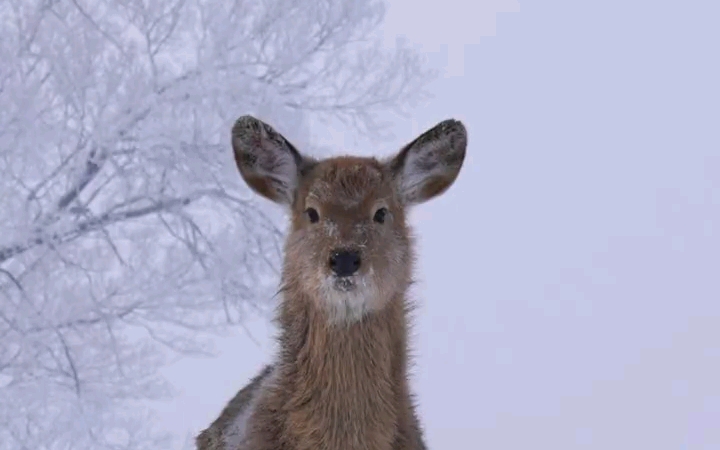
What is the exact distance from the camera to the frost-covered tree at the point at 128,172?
34.0 ft

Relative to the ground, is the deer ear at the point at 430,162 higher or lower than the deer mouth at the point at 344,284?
higher

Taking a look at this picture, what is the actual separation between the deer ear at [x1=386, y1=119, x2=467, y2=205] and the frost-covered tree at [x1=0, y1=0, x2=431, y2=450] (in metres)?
5.65

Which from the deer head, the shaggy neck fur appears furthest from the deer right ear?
the shaggy neck fur

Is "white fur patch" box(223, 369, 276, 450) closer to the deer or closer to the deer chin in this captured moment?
the deer

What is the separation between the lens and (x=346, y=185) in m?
4.60

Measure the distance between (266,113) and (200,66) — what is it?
554 mm

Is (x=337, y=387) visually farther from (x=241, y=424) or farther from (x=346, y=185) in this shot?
(x=346, y=185)

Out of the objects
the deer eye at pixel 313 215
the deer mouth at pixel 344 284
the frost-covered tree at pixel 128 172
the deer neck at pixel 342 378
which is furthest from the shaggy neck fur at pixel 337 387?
the frost-covered tree at pixel 128 172

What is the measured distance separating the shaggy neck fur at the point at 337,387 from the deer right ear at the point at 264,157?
0.40 metres

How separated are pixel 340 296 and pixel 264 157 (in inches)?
22.2

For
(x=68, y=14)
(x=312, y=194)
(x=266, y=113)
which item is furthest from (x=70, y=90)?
(x=312, y=194)

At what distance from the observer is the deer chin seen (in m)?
4.38

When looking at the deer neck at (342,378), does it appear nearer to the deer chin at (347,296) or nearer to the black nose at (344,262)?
the deer chin at (347,296)

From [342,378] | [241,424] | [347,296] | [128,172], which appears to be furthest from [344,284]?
[128,172]
